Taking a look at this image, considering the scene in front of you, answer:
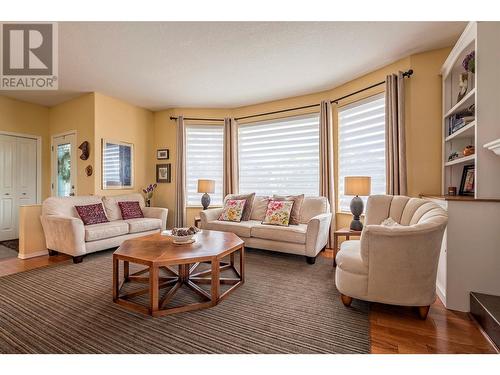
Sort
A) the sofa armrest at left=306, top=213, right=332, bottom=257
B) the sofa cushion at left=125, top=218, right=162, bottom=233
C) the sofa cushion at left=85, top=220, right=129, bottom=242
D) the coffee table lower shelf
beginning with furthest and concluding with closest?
the sofa cushion at left=125, top=218, right=162, bottom=233 < the sofa cushion at left=85, top=220, right=129, bottom=242 < the sofa armrest at left=306, top=213, right=332, bottom=257 < the coffee table lower shelf

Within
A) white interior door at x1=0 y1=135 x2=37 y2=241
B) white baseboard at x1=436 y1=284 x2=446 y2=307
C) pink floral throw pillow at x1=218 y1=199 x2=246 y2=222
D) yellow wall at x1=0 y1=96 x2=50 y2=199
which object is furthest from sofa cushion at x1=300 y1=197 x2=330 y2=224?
white interior door at x1=0 y1=135 x2=37 y2=241

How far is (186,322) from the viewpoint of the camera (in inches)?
72.8

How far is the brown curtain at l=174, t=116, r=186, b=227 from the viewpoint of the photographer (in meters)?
5.01

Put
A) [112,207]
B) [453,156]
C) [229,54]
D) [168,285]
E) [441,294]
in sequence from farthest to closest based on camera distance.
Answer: [112,207] < [229,54] < [453,156] < [168,285] < [441,294]

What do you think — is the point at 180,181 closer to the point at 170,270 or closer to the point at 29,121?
the point at 170,270

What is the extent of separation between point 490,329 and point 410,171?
1894 millimetres

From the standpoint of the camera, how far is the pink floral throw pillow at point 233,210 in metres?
4.01

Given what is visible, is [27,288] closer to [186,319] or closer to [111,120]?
[186,319]

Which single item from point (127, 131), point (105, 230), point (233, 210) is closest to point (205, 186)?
point (233, 210)

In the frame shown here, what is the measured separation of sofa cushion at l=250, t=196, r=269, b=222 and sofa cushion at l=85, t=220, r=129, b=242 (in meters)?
1.99

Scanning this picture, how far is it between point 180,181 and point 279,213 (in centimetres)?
229

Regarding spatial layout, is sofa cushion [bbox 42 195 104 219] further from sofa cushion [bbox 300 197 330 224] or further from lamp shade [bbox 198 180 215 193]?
sofa cushion [bbox 300 197 330 224]

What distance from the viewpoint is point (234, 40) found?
2764 mm

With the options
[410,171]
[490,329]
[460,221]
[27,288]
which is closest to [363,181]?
[410,171]
